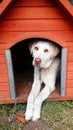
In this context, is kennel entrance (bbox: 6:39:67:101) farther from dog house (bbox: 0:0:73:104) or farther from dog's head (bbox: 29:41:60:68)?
dog's head (bbox: 29:41:60:68)

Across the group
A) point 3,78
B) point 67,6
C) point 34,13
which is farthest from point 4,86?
point 67,6

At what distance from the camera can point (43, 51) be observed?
2.46 m

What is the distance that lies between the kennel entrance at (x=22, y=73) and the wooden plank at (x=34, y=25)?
0.23 metres

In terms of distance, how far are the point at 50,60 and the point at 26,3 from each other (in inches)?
26.1

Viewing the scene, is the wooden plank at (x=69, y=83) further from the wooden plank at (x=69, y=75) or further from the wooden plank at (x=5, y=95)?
the wooden plank at (x=5, y=95)

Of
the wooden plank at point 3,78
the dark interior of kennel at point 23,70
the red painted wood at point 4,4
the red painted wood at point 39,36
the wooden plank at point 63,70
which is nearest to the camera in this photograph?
the red painted wood at point 4,4

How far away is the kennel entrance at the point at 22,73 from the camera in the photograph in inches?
99.7

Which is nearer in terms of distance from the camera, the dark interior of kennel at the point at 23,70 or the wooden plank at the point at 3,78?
the wooden plank at the point at 3,78

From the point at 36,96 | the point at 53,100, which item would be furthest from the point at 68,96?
the point at 36,96

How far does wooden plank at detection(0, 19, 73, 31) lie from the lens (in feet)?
7.55

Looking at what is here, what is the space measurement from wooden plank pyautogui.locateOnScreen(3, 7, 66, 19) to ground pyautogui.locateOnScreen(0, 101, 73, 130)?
101 cm

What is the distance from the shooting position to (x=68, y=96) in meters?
2.74

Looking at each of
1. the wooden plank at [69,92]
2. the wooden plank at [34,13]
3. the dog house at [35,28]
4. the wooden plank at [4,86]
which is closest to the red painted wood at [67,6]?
the dog house at [35,28]

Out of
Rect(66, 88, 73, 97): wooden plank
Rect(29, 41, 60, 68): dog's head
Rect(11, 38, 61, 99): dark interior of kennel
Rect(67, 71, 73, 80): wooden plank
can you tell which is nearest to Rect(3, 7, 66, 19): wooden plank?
Rect(29, 41, 60, 68): dog's head
